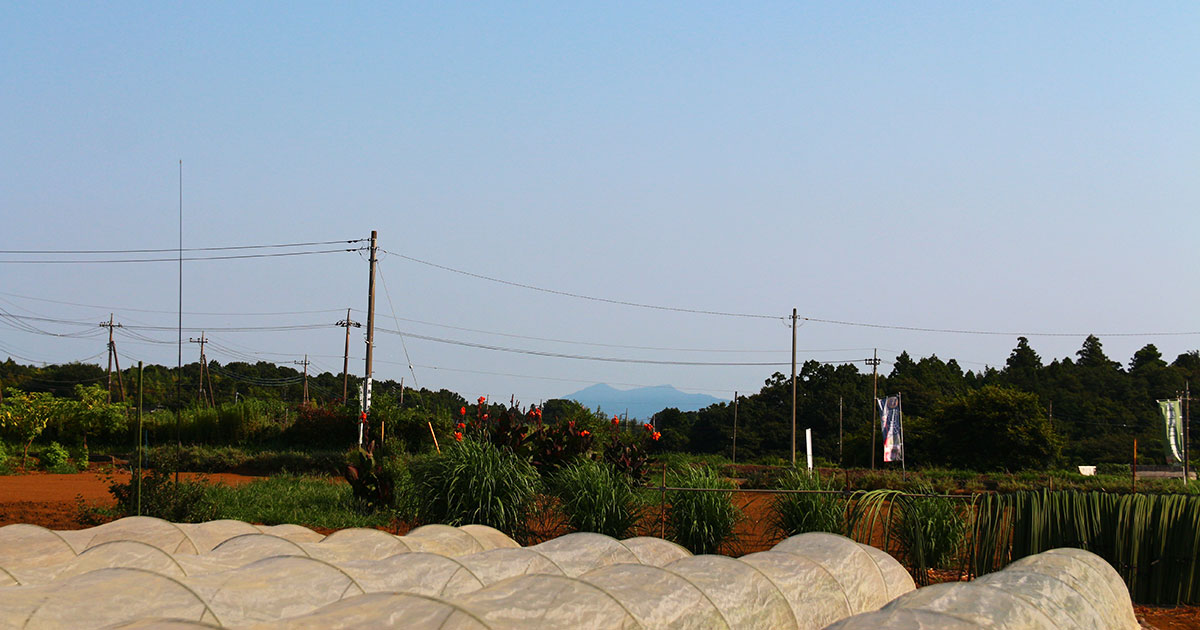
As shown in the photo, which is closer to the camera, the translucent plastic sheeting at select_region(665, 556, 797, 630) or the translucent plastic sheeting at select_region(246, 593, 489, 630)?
the translucent plastic sheeting at select_region(246, 593, 489, 630)

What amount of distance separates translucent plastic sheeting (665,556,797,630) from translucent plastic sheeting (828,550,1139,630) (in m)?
0.92

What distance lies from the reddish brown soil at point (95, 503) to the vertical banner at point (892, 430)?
301 inches

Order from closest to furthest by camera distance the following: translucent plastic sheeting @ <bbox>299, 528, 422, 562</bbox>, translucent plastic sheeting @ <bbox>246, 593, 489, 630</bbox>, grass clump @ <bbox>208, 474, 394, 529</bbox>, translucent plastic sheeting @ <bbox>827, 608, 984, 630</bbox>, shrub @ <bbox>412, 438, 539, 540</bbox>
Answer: translucent plastic sheeting @ <bbox>246, 593, 489, 630</bbox>, translucent plastic sheeting @ <bbox>827, 608, 984, 630</bbox>, translucent plastic sheeting @ <bbox>299, 528, 422, 562</bbox>, shrub @ <bbox>412, 438, 539, 540</bbox>, grass clump @ <bbox>208, 474, 394, 529</bbox>

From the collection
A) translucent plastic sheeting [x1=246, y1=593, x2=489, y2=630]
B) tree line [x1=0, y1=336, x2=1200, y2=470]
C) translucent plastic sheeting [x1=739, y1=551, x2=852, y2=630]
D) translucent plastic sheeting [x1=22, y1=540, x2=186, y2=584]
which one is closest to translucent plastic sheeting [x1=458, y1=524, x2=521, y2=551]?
translucent plastic sheeting [x1=22, y1=540, x2=186, y2=584]

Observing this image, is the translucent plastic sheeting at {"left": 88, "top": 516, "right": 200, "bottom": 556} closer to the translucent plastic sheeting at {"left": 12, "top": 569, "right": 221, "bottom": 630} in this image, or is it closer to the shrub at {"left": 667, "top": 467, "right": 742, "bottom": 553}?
the translucent plastic sheeting at {"left": 12, "top": 569, "right": 221, "bottom": 630}

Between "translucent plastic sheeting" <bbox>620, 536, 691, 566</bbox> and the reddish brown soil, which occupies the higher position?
"translucent plastic sheeting" <bbox>620, 536, 691, 566</bbox>

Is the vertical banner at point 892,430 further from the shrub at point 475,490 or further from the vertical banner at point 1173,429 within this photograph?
the shrub at point 475,490

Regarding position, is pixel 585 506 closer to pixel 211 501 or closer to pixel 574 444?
pixel 574 444

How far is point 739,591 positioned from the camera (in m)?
6.99

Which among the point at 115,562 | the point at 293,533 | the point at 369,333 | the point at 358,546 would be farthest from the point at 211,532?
the point at 369,333

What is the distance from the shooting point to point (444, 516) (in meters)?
14.9

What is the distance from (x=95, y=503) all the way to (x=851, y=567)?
15.4 metres

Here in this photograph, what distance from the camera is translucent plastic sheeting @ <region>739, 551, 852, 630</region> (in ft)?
25.0

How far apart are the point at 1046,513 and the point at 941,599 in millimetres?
6395
